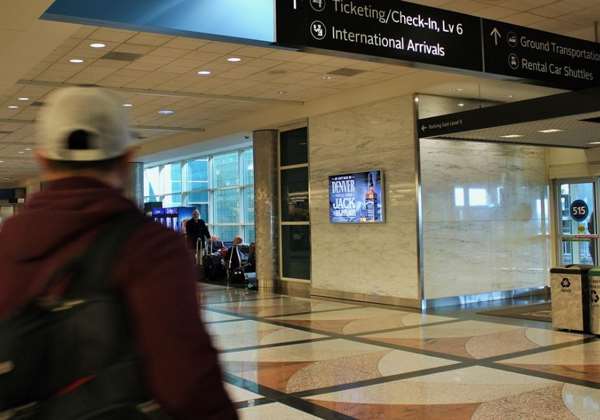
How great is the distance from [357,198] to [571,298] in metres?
4.89

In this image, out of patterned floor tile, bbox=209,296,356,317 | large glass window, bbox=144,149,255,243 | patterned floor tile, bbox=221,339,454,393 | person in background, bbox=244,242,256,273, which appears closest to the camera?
patterned floor tile, bbox=221,339,454,393

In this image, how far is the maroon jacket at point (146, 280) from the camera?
1.12 m

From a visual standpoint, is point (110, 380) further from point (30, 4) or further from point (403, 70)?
point (403, 70)

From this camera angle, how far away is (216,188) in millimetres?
24109

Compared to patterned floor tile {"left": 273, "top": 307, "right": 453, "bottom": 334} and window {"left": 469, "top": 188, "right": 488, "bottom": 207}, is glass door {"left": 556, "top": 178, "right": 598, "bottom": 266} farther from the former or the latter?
patterned floor tile {"left": 273, "top": 307, "right": 453, "bottom": 334}

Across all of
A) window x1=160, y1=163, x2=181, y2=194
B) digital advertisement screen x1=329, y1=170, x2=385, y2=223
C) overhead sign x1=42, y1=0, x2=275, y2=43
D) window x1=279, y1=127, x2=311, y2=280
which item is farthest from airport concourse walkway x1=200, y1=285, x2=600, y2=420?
window x1=160, y1=163, x2=181, y2=194

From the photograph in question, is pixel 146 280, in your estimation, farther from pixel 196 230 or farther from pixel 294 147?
pixel 196 230

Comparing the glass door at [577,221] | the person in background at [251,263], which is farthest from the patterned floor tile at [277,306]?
the glass door at [577,221]

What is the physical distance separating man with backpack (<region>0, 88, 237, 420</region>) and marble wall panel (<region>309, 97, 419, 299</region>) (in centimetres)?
1063

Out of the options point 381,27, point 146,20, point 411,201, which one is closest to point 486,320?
point 411,201

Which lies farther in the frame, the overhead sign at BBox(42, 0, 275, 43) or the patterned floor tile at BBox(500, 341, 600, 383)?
the patterned floor tile at BBox(500, 341, 600, 383)

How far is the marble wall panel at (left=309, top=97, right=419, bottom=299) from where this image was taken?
1176cm

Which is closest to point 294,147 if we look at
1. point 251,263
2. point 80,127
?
point 251,263

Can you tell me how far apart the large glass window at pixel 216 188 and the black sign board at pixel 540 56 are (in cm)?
1384
